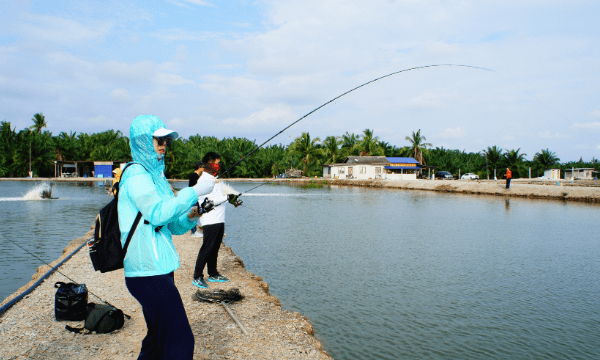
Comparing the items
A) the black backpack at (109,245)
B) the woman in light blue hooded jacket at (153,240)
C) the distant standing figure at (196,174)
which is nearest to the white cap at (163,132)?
the woman in light blue hooded jacket at (153,240)

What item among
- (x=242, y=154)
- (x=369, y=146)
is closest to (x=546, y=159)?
(x=369, y=146)

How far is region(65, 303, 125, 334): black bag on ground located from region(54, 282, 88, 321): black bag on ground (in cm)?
23

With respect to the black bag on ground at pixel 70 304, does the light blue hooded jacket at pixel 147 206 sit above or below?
above

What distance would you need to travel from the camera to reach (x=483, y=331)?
6.07m

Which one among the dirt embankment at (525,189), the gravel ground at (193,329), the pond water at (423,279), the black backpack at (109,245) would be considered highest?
the black backpack at (109,245)

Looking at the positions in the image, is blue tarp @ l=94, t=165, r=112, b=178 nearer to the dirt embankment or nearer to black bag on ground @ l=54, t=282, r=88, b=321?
the dirt embankment

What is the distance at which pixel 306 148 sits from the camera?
6931cm

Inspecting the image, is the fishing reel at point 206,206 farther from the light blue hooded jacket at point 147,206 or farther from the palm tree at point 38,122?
the palm tree at point 38,122

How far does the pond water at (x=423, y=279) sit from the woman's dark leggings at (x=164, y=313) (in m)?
3.33

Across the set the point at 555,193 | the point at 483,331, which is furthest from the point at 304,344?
the point at 555,193

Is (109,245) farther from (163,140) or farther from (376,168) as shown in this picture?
(376,168)

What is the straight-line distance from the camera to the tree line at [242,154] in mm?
65312

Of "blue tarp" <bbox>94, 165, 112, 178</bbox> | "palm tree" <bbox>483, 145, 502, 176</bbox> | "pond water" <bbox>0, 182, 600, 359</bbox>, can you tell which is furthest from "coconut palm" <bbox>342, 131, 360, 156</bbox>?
"pond water" <bbox>0, 182, 600, 359</bbox>

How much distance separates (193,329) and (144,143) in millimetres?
2691
